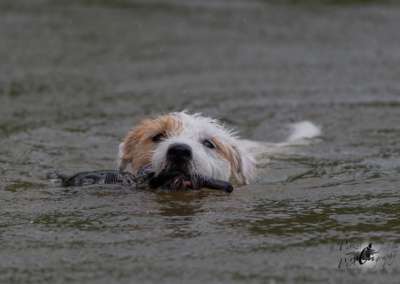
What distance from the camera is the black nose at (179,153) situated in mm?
6105

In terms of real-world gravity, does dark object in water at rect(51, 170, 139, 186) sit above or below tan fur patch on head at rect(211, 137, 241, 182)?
below

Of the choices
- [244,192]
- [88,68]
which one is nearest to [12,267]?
[244,192]

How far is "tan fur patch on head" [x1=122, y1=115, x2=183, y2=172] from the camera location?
654 centimetres

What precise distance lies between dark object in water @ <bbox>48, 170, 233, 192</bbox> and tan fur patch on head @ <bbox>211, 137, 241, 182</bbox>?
0.37 meters

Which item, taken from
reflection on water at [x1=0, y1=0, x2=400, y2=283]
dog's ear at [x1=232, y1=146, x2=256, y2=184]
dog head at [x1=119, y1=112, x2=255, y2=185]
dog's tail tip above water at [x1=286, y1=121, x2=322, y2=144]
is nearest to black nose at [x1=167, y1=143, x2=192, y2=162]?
dog head at [x1=119, y1=112, x2=255, y2=185]

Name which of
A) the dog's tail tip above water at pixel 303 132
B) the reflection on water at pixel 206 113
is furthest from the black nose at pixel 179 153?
the dog's tail tip above water at pixel 303 132

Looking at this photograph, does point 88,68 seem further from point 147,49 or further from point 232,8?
point 232,8

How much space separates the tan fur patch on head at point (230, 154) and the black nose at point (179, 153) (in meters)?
0.52

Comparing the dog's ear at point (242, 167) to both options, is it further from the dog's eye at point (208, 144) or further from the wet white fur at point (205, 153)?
the dog's eye at point (208, 144)

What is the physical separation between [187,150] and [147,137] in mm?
549

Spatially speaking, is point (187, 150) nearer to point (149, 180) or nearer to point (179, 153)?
point (179, 153)

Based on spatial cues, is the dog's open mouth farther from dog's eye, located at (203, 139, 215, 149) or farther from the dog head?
dog's eye, located at (203, 139, 215, 149)

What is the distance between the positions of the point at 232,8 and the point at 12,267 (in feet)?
34.1

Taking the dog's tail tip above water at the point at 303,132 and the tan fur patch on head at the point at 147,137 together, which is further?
the dog's tail tip above water at the point at 303,132
